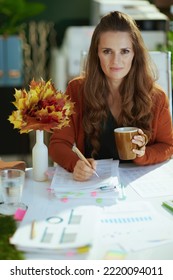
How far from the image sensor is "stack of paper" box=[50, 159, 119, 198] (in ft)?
4.82

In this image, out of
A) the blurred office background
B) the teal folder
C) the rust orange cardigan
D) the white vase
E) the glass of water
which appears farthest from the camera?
the teal folder

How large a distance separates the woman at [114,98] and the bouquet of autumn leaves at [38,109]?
1.02ft

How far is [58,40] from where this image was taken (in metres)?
4.68

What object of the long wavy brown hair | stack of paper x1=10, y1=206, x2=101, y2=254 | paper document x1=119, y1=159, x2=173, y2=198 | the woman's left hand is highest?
the long wavy brown hair

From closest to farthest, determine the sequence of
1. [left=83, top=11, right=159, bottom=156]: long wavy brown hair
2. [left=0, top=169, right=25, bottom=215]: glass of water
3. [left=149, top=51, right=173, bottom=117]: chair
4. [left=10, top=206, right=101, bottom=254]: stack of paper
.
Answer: [left=10, top=206, right=101, bottom=254]: stack of paper
[left=0, top=169, right=25, bottom=215]: glass of water
[left=83, top=11, right=159, bottom=156]: long wavy brown hair
[left=149, top=51, right=173, bottom=117]: chair

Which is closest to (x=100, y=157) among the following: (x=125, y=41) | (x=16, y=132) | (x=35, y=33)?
(x=125, y=41)

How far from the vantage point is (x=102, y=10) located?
3848 millimetres

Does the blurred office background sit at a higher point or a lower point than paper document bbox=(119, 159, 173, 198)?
higher

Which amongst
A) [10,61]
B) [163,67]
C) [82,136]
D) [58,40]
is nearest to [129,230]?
[82,136]

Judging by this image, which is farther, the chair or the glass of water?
the chair

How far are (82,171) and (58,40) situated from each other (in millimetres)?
3341

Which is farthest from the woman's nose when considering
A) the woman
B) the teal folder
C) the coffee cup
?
the teal folder

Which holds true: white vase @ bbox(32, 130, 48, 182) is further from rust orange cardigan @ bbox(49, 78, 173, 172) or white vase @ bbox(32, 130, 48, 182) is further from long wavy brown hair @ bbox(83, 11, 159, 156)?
long wavy brown hair @ bbox(83, 11, 159, 156)
